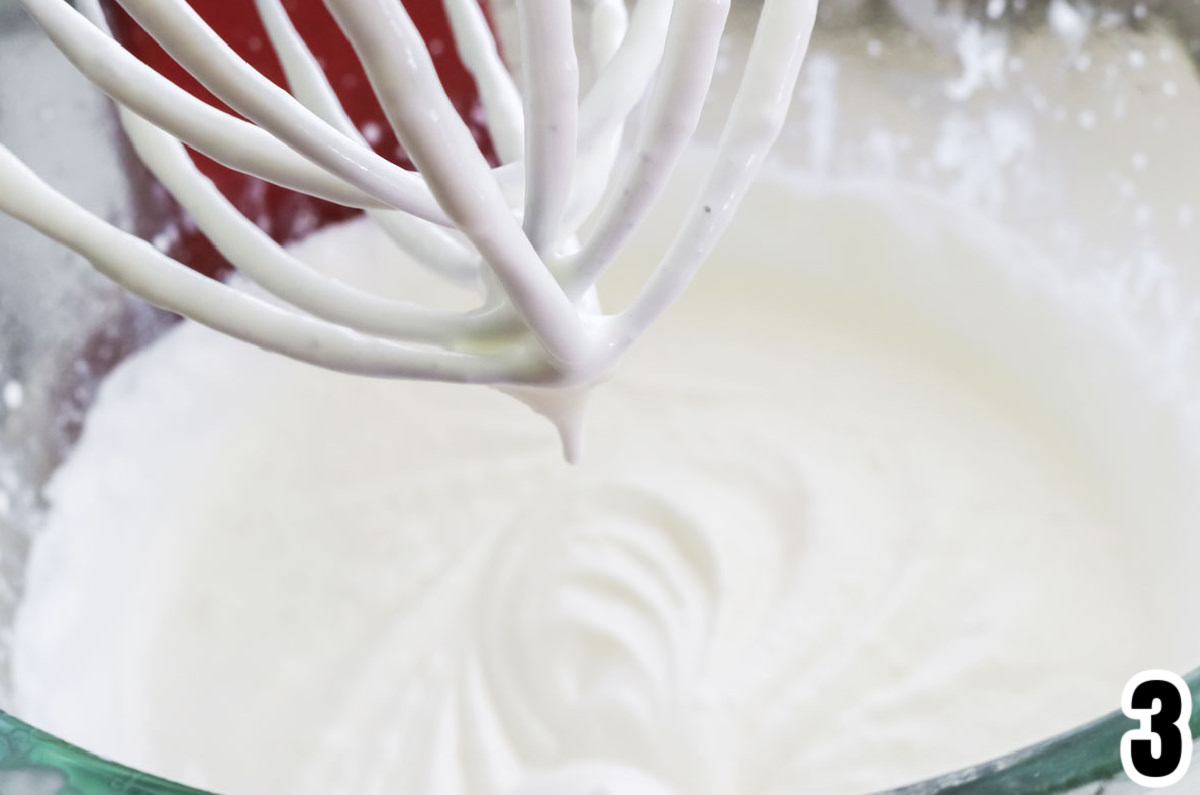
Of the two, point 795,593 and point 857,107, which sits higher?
point 857,107

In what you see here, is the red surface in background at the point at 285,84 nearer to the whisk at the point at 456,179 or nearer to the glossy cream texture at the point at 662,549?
the glossy cream texture at the point at 662,549

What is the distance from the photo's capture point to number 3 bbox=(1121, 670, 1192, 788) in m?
0.27

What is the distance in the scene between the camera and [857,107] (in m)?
0.69

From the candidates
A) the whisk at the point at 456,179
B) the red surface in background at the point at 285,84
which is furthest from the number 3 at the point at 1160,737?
the red surface in background at the point at 285,84

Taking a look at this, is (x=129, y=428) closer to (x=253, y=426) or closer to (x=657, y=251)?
(x=253, y=426)

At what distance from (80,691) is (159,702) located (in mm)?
37

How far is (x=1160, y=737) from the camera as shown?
28cm

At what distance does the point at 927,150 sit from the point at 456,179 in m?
0.48

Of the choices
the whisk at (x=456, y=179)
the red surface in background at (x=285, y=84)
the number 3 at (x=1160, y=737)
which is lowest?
the number 3 at (x=1160, y=737)

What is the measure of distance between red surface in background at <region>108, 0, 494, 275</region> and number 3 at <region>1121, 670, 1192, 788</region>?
538mm

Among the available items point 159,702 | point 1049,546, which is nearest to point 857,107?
point 1049,546

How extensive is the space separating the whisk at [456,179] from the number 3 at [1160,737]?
0.17 meters

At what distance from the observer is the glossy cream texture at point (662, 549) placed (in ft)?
1.66

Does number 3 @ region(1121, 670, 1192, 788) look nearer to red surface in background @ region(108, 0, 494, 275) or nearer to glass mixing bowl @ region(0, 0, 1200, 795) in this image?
glass mixing bowl @ region(0, 0, 1200, 795)
